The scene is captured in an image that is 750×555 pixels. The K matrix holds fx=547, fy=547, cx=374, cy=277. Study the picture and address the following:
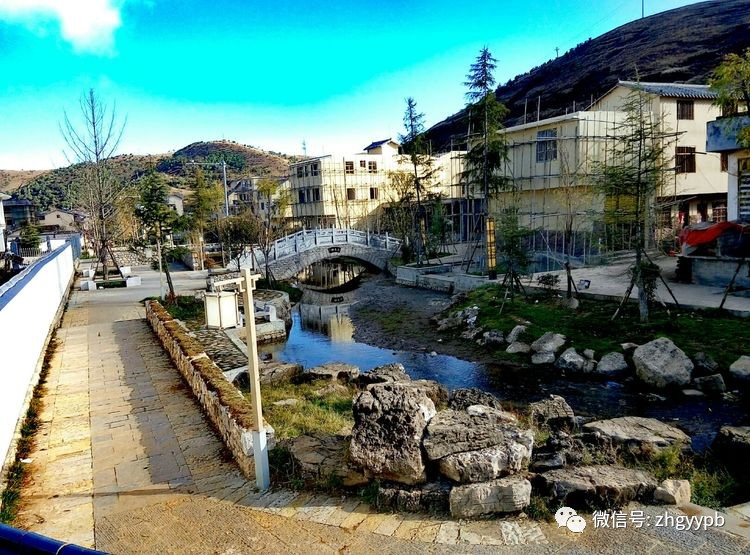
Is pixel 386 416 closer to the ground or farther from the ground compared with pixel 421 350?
farther from the ground

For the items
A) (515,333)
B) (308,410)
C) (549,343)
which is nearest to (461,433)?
(308,410)

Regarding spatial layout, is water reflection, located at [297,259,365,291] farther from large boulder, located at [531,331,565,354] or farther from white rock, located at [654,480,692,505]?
white rock, located at [654,480,692,505]

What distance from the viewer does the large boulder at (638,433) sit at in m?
7.97

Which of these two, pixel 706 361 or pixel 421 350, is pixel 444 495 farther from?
pixel 421 350

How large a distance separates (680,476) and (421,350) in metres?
10.1

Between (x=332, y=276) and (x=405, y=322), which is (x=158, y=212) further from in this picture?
(x=332, y=276)

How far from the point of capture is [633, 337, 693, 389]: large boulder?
12.0m

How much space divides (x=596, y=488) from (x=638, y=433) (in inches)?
136

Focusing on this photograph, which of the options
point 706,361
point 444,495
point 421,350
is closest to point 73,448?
point 444,495

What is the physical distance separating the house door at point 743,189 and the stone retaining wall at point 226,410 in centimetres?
1941

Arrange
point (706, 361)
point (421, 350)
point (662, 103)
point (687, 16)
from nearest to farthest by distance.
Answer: point (706, 361)
point (421, 350)
point (662, 103)
point (687, 16)

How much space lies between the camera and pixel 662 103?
28.4 m

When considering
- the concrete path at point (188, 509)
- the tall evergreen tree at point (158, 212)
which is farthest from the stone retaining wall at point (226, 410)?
the tall evergreen tree at point (158, 212)

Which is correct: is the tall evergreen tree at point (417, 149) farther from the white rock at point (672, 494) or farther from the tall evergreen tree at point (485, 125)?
the white rock at point (672, 494)
